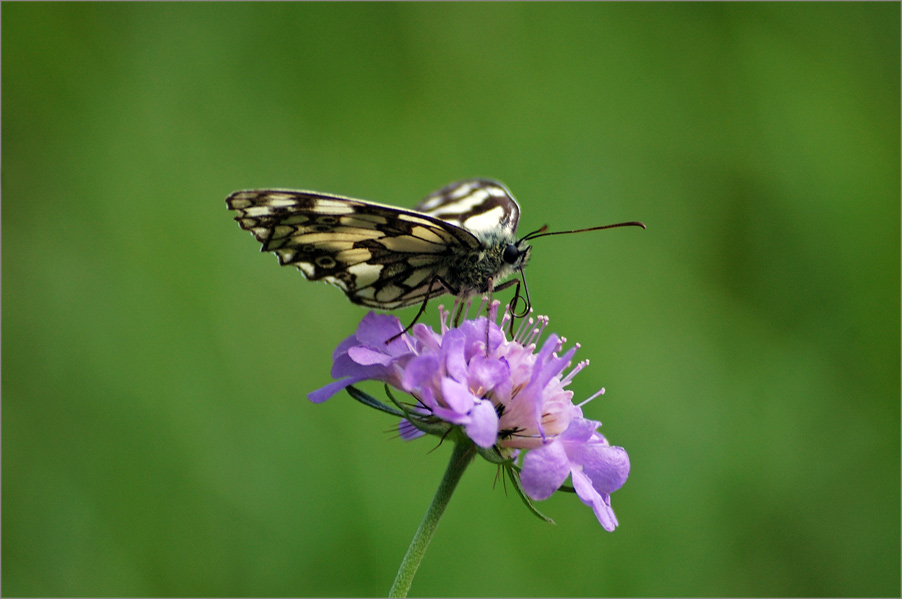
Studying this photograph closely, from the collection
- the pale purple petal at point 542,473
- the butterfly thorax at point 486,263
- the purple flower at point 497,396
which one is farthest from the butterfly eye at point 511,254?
the pale purple petal at point 542,473

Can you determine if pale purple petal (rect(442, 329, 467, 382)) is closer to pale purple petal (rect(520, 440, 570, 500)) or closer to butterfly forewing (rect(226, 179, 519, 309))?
pale purple petal (rect(520, 440, 570, 500))

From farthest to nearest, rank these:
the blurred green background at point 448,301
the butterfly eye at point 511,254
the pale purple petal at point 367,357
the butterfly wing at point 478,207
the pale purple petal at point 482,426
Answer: the blurred green background at point 448,301
the butterfly wing at point 478,207
the butterfly eye at point 511,254
the pale purple petal at point 367,357
the pale purple petal at point 482,426

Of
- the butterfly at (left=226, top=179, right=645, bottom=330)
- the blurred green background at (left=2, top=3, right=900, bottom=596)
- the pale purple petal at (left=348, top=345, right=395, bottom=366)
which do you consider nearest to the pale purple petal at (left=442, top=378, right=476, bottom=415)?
the pale purple petal at (left=348, top=345, right=395, bottom=366)

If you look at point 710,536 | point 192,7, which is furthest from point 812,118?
point 192,7

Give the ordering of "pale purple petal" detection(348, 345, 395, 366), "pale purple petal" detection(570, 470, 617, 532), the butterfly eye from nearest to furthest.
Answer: "pale purple petal" detection(570, 470, 617, 532) < "pale purple petal" detection(348, 345, 395, 366) < the butterfly eye

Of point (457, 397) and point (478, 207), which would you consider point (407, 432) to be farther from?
point (478, 207)

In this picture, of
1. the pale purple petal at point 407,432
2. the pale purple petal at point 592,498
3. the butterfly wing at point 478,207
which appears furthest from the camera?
the butterfly wing at point 478,207

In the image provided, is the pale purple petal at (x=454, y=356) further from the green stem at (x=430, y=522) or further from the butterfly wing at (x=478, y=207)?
the butterfly wing at (x=478, y=207)
